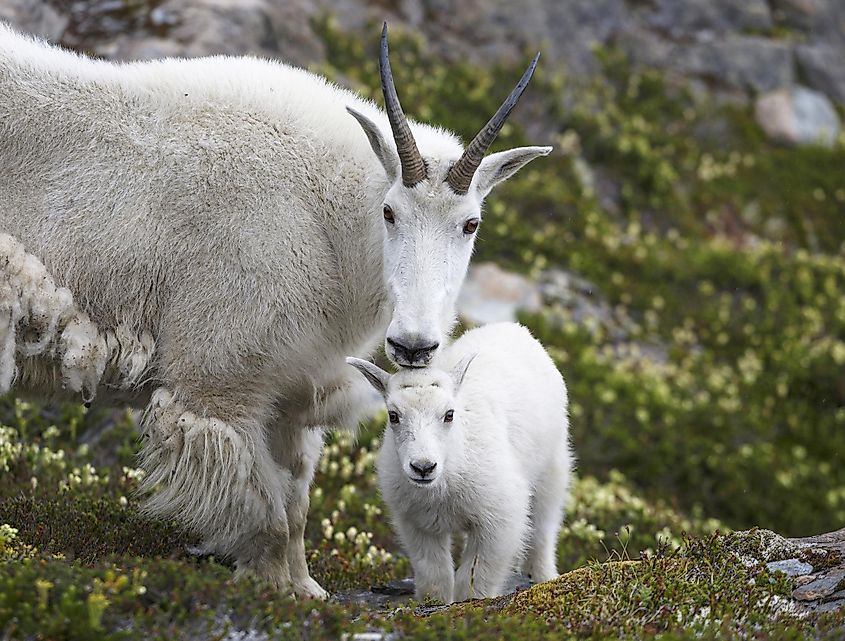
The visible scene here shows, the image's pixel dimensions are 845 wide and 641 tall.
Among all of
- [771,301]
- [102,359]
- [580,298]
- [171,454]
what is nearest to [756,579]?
[171,454]

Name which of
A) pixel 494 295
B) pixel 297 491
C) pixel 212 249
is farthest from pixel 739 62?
pixel 212 249

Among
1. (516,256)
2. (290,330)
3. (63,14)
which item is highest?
(290,330)

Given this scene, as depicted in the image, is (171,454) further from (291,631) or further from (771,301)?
(771,301)

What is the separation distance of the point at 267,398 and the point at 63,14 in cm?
853

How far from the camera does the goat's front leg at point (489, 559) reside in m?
6.10

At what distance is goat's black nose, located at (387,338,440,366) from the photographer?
5.48 meters

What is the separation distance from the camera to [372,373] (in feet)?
20.1

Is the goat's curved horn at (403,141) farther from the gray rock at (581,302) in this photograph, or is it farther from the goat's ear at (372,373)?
the gray rock at (581,302)

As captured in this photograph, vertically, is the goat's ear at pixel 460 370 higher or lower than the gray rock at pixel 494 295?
higher

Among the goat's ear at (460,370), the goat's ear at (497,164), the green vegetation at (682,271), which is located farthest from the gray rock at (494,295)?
the goat's ear at (497,164)

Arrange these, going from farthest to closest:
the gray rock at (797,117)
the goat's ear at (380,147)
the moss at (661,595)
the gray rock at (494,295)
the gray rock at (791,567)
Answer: the gray rock at (797,117) < the gray rock at (494,295) < the goat's ear at (380,147) < the gray rock at (791,567) < the moss at (661,595)

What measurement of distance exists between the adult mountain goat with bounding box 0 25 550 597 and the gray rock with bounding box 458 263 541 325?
19.2ft

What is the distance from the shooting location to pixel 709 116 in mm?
16609

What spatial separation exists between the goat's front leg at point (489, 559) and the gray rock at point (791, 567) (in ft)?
5.09
